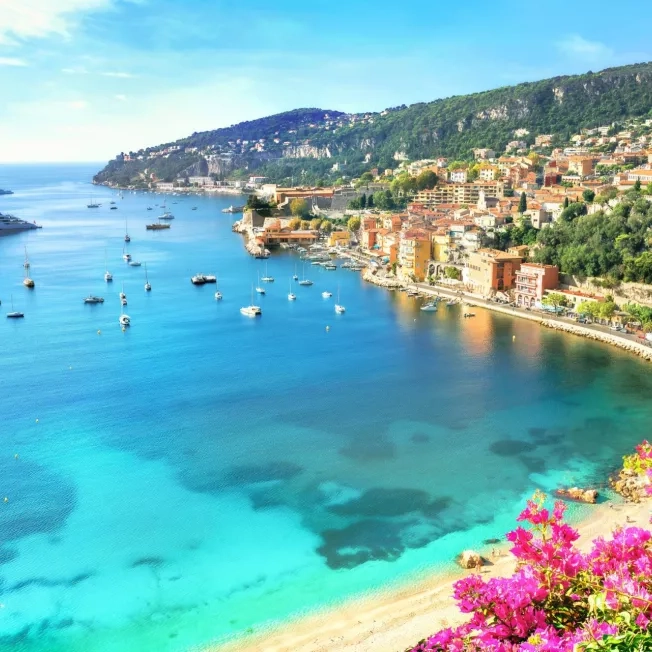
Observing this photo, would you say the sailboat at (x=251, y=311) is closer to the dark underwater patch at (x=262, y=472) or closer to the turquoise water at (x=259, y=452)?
the turquoise water at (x=259, y=452)

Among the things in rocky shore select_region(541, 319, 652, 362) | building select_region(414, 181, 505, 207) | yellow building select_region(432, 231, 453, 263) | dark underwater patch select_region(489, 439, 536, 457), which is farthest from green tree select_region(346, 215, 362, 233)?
dark underwater patch select_region(489, 439, 536, 457)

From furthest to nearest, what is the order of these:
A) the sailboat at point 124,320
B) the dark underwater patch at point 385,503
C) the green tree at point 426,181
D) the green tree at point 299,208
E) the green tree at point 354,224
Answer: the green tree at point 299,208 < the green tree at point 426,181 < the green tree at point 354,224 < the sailboat at point 124,320 < the dark underwater patch at point 385,503

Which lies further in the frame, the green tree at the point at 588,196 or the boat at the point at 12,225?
the boat at the point at 12,225

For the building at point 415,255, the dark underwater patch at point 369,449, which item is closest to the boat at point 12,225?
the building at point 415,255

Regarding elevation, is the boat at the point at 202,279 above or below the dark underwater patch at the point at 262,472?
above

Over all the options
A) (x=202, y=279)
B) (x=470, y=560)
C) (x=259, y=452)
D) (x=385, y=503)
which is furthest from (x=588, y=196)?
(x=470, y=560)

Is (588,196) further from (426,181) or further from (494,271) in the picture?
(426,181)

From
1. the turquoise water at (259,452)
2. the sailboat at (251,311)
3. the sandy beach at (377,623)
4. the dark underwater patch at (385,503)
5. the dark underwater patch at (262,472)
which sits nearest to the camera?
the sandy beach at (377,623)
